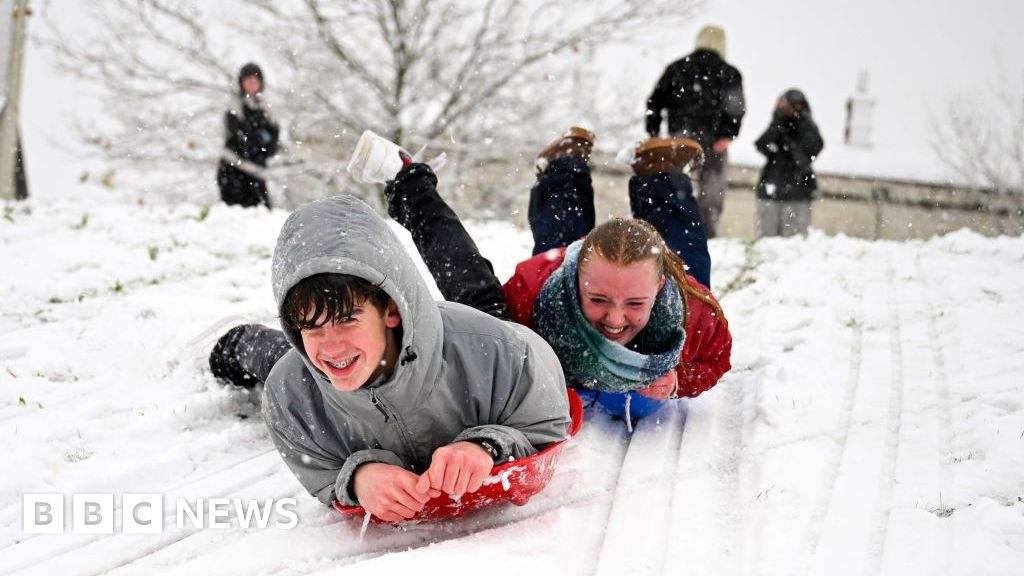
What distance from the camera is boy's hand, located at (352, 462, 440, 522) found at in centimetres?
214

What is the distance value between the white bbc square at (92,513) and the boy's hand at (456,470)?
1.06m

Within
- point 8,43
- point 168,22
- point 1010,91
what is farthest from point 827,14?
point 8,43

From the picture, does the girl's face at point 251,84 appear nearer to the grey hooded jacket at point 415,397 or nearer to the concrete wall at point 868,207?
the grey hooded jacket at point 415,397

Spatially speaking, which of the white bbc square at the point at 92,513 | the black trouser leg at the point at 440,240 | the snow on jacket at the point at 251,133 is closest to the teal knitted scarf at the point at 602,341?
the black trouser leg at the point at 440,240

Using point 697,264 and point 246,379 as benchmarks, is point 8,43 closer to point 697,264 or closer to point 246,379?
point 246,379

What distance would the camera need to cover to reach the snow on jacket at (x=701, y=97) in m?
6.82

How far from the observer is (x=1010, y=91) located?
26.4 m

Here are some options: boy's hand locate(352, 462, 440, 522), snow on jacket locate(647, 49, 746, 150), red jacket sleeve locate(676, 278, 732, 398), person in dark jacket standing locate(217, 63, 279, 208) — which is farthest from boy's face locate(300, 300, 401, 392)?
person in dark jacket standing locate(217, 63, 279, 208)

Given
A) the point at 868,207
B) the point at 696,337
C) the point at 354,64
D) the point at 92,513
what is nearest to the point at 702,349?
the point at 696,337

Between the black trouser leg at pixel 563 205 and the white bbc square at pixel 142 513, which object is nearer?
the white bbc square at pixel 142 513

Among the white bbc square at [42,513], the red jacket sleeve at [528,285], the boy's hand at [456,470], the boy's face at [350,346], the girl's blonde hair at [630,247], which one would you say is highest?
the girl's blonde hair at [630,247]

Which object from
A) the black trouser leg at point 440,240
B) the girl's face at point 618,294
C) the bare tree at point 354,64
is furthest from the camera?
the bare tree at point 354,64

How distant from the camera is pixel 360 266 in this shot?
1.96 meters

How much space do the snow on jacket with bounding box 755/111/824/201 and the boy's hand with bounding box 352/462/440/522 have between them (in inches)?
242
